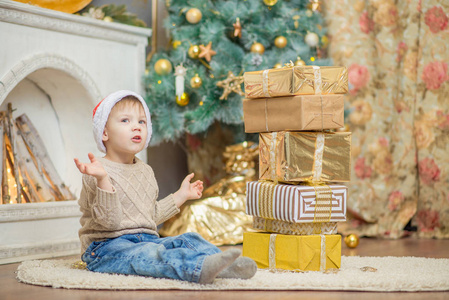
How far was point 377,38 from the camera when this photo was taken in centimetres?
317

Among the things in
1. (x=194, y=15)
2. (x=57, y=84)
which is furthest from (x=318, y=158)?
(x=57, y=84)

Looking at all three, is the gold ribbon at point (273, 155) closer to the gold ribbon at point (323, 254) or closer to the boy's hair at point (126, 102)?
the gold ribbon at point (323, 254)

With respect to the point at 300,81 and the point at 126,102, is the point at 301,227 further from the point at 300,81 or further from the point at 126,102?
the point at 126,102

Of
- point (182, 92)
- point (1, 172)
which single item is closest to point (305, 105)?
point (182, 92)

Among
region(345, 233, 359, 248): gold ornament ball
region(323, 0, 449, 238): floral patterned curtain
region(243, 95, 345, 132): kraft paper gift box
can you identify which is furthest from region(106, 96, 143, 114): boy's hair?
region(323, 0, 449, 238): floral patterned curtain

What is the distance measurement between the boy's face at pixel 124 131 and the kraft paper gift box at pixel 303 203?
46cm

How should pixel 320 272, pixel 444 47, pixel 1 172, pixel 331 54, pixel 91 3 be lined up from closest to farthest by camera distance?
pixel 320 272 < pixel 1 172 < pixel 91 3 < pixel 444 47 < pixel 331 54

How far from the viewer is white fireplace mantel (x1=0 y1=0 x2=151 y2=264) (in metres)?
2.21

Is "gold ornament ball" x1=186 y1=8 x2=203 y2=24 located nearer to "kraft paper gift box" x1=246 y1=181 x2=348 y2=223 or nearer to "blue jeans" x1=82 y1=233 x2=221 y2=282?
"kraft paper gift box" x1=246 y1=181 x2=348 y2=223

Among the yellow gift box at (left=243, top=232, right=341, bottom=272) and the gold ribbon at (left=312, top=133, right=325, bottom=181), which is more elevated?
the gold ribbon at (left=312, top=133, right=325, bottom=181)

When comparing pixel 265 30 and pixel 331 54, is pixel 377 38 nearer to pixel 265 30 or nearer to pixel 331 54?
pixel 331 54

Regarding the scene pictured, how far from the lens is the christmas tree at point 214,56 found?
9.05ft

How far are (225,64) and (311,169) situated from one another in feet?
3.54

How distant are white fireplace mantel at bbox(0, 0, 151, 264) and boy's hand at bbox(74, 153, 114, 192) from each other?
65 cm
